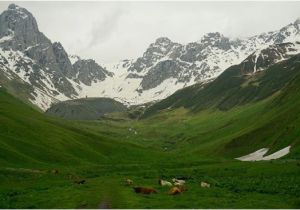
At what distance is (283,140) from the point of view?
463 feet

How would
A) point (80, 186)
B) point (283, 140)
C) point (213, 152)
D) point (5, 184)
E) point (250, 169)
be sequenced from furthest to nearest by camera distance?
point (213, 152), point (283, 140), point (250, 169), point (5, 184), point (80, 186)

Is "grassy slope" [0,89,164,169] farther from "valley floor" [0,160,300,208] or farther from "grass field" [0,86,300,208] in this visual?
"valley floor" [0,160,300,208]

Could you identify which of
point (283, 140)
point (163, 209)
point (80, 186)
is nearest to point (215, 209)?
point (163, 209)

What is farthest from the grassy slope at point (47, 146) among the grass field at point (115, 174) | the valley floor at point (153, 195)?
the valley floor at point (153, 195)

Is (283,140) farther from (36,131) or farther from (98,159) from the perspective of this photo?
(36,131)

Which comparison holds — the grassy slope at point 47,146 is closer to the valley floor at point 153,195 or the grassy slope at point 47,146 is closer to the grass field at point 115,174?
the grass field at point 115,174

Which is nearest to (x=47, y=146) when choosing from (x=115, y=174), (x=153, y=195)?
(x=115, y=174)

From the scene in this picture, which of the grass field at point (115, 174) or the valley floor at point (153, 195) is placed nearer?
the valley floor at point (153, 195)

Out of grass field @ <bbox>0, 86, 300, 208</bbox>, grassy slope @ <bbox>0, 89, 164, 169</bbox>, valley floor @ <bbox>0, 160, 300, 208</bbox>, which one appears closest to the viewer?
valley floor @ <bbox>0, 160, 300, 208</bbox>

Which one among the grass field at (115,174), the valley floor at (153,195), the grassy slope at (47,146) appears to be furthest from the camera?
the grassy slope at (47,146)

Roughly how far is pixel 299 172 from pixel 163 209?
120 feet

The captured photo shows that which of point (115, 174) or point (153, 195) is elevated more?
point (115, 174)

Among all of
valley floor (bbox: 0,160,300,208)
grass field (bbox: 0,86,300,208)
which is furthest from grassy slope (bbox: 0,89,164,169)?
valley floor (bbox: 0,160,300,208)

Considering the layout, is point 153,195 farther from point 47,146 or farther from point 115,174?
point 47,146
